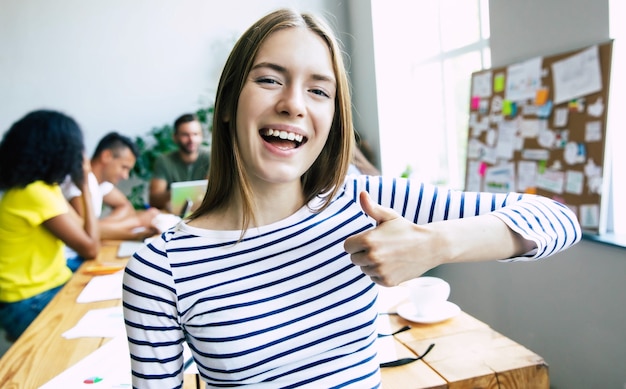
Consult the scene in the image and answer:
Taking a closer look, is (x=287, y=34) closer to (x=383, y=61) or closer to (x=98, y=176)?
(x=98, y=176)

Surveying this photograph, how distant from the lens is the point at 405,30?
13.5ft

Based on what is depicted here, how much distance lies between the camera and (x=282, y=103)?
808 millimetres

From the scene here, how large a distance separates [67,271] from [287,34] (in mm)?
2113

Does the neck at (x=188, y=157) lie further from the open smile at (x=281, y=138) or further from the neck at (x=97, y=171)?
the open smile at (x=281, y=138)

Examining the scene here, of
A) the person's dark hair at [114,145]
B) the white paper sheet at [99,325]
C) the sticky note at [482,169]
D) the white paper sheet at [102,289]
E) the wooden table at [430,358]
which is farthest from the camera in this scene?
the person's dark hair at [114,145]

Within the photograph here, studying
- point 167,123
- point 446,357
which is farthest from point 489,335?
point 167,123

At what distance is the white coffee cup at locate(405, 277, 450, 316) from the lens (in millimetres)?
1309

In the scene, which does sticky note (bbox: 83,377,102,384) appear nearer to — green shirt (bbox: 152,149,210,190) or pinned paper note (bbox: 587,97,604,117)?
pinned paper note (bbox: 587,97,604,117)

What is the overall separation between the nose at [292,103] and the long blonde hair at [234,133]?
75mm

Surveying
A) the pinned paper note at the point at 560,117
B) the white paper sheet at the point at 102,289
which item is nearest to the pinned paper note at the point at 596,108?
the pinned paper note at the point at 560,117

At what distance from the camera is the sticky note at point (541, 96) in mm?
2389

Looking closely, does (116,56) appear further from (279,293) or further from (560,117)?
(279,293)

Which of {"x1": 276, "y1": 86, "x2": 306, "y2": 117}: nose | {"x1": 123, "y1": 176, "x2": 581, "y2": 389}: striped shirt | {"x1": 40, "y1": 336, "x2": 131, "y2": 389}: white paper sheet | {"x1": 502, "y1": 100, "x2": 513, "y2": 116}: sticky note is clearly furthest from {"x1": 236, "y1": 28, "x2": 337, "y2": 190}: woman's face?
{"x1": 502, "y1": 100, "x2": 513, "y2": 116}: sticky note


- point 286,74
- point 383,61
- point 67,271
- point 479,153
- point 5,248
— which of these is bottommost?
point 67,271
